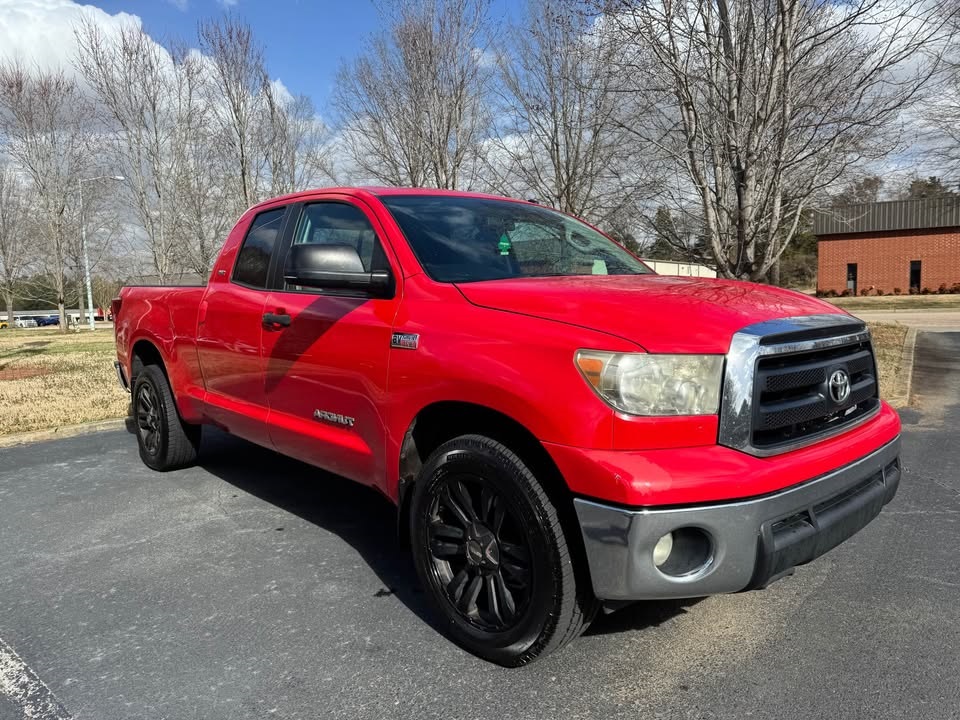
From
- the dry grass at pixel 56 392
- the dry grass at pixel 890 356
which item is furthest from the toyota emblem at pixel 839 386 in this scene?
the dry grass at pixel 56 392

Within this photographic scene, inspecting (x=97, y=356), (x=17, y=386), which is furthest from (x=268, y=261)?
(x=97, y=356)

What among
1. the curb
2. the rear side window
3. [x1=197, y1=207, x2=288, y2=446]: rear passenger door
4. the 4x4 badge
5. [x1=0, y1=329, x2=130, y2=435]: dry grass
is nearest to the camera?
the 4x4 badge

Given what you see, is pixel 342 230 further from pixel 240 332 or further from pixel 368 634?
pixel 368 634

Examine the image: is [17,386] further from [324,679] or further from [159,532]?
[324,679]

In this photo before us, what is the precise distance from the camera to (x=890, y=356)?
444 inches

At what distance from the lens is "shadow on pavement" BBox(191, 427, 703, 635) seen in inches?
120

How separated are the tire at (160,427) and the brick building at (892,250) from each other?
1699 inches

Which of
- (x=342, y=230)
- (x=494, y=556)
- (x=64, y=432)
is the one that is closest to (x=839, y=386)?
(x=494, y=556)

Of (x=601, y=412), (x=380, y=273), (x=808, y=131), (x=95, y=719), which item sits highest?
(x=808, y=131)

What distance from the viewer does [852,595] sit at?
124 inches

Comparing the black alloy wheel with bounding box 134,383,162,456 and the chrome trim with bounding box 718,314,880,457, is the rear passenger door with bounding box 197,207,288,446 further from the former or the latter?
the chrome trim with bounding box 718,314,880,457

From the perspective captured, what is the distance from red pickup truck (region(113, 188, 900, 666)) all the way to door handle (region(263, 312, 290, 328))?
0.7 inches

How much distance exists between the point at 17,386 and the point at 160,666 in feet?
29.9

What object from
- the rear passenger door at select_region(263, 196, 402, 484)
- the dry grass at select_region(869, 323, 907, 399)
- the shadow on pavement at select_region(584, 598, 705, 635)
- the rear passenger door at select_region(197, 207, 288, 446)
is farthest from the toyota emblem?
the dry grass at select_region(869, 323, 907, 399)
